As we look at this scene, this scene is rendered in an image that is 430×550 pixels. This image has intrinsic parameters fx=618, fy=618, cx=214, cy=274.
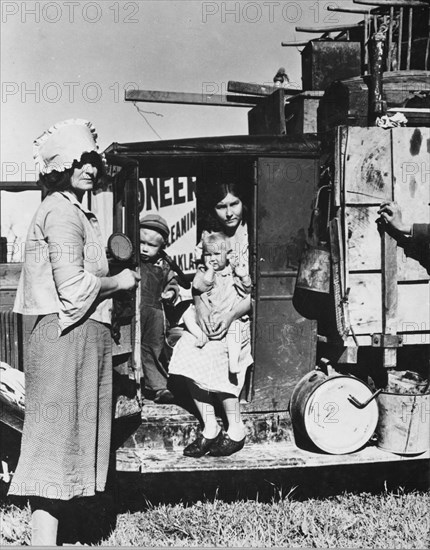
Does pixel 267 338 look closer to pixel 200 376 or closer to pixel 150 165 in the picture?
pixel 200 376

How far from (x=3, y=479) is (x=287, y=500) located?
2.23 metres

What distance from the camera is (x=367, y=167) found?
459 centimetres

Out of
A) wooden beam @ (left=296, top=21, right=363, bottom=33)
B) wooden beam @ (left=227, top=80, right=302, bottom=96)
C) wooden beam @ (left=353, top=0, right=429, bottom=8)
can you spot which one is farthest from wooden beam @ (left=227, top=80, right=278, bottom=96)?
wooden beam @ (left=353, top=0, right=429, bottom=8)

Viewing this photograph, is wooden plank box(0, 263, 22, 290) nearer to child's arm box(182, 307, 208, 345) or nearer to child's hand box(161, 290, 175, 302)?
child's hand box(161, 290, 175, 302)

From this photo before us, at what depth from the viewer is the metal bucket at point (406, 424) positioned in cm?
458

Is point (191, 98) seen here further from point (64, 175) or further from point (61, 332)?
point (61, 332)

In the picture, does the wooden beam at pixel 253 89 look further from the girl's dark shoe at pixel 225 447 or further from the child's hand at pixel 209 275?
A: the girl's dark shoe at pixel 225 447

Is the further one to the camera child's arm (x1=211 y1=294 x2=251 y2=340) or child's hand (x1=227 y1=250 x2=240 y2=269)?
child's hand (x1=227 y1=250 x2=240 y2=269)

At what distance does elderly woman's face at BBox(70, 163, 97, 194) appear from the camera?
11.9 ft

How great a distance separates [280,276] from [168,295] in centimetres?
152

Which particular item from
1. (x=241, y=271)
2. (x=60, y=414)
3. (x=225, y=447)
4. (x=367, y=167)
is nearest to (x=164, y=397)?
(x=225, y=447)

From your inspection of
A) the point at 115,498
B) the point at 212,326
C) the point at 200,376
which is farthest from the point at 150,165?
the point at 115,498

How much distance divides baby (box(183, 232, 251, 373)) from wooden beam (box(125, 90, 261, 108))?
219cm

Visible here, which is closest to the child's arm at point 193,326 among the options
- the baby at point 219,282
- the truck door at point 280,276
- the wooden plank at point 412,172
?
the baby at point 219,282
